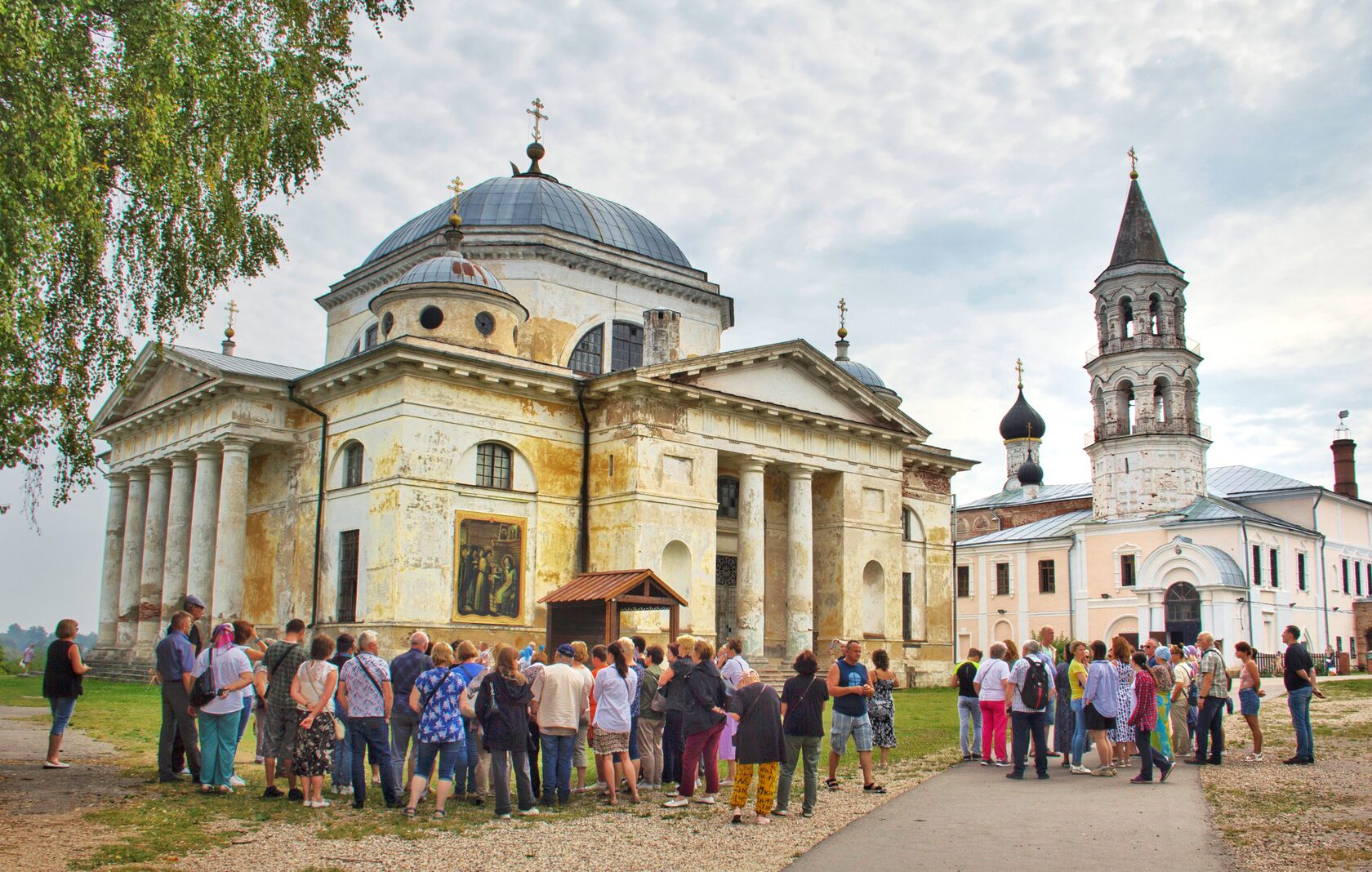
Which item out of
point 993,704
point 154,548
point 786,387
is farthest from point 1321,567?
point 154,548

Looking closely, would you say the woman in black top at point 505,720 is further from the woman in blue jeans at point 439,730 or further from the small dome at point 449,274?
the small dome at point 449,274

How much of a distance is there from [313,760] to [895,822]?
537 centimetres

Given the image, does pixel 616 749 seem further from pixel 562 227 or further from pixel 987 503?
pixel 987 503

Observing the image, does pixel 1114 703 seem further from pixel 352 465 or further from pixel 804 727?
pixel 352 465

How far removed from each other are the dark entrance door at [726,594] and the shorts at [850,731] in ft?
54.6

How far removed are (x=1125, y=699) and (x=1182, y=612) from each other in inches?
1385

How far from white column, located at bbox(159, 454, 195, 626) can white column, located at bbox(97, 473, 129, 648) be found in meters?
4.06

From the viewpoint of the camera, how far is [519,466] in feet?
84.1

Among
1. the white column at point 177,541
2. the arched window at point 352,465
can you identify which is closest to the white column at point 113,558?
the white column at point 177,541

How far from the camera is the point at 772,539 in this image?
30.0 metres

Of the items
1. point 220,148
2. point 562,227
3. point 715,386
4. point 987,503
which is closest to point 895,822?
point 220,148

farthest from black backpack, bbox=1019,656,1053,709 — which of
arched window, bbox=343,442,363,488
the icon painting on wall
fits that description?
arched window, bbox=343,442,363,488

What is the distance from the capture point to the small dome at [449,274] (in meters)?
26.2

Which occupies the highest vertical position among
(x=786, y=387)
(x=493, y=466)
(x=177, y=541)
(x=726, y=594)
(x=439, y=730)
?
(x=786, y=387)
